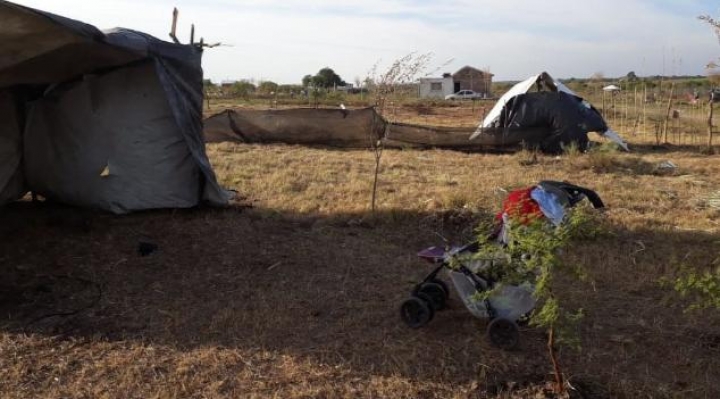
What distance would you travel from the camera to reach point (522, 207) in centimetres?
399

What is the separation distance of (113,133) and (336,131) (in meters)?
8.42

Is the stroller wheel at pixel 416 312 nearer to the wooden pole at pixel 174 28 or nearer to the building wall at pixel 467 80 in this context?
the wooden pole at pixel 174 28

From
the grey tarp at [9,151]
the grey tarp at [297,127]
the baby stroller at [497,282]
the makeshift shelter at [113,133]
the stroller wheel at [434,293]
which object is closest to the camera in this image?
the baby stroller at [497,282]

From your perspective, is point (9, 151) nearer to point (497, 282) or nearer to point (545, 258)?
point (497, 282)

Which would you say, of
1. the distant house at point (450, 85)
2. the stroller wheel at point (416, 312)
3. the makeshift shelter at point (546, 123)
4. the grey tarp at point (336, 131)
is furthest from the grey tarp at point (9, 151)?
the distant house at point (450, 85)

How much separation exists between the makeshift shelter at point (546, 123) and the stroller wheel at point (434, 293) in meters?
10.4

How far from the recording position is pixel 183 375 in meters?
3.75

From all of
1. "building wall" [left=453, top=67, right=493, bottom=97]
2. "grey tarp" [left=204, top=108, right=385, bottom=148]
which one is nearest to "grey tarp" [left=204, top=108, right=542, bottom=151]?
"grey tarp" [left=204, top=108, right=385, bottom=148]

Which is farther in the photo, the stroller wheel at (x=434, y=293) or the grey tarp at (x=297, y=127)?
the grey tarp at (x=297, y=127)

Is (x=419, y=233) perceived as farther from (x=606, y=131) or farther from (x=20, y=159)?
(x=606, y=131)

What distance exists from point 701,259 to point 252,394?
4.56 meters

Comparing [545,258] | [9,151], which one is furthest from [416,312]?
[9,151]

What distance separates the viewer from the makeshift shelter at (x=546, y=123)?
570 inches

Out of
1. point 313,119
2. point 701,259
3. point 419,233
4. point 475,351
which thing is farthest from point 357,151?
point 475,351
